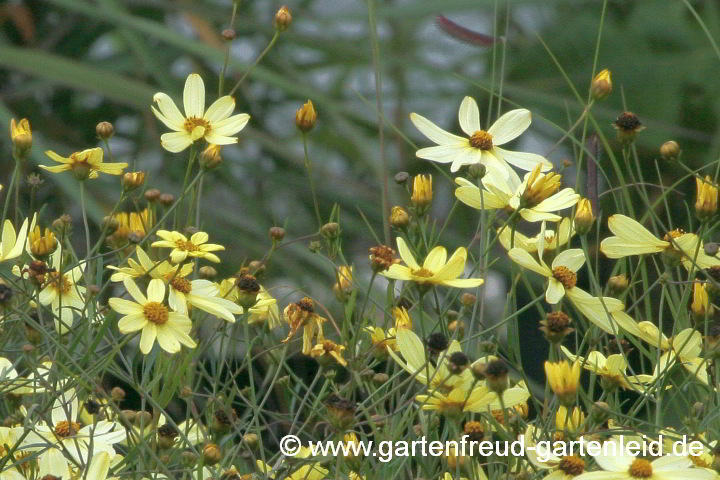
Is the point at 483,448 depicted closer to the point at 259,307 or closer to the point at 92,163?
the point at 259,307

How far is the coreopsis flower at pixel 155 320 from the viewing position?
57 cm

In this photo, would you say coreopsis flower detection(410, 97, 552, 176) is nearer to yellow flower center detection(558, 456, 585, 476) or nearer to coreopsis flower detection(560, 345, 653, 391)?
coreopsis flower detection(560, 345, 653, 391)

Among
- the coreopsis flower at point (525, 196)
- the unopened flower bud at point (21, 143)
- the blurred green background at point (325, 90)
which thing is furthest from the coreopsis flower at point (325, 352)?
the blurred green background at point (325, 90)

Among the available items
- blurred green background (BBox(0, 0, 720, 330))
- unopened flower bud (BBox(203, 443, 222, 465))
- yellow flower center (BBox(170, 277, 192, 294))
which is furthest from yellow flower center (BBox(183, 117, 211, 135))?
blurred green background (BBox(0, 0, 720, 330))

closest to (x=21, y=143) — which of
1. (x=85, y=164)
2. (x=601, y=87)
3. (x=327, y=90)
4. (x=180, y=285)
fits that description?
(x=85, y=164)

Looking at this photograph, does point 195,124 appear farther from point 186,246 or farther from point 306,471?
point 306,471

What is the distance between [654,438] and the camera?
583 mm

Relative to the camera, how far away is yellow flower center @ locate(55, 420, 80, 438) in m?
0.58

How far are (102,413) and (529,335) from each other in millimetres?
1385

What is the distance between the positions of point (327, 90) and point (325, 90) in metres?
0.01

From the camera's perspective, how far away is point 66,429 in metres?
0.59

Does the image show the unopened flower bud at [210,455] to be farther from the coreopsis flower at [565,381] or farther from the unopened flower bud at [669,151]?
the unopened flower bud at [669,151]

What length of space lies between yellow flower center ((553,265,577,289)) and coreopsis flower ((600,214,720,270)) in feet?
0.07

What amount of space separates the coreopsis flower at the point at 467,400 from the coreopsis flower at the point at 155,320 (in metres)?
0.12
